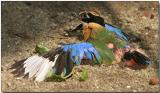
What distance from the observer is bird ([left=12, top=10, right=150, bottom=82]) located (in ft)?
16.3

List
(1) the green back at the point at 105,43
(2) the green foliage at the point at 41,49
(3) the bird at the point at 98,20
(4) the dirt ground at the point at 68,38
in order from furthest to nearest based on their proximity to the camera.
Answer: (3) the bird at the point at 98,20, (2) the green foliage at the point at 41,49, (1) the green back at the point at 105,43, (4) the dirt ground at the point at 68,38

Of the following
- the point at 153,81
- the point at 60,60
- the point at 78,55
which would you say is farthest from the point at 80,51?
the point at 153,81

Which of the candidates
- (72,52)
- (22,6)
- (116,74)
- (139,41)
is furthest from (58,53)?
(22,6)

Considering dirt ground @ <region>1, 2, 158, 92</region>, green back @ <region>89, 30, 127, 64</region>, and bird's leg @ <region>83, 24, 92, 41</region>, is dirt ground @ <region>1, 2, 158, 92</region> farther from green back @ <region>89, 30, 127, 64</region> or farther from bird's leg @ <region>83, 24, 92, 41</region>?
bird's leg @ <region>83, 24, 92, 41</region>

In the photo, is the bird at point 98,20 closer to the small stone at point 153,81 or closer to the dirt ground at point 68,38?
the dirt ground at point 68,38

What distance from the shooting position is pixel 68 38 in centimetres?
576

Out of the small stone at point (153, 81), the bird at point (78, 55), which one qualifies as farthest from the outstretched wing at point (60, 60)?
the small stone at point (153, 81)

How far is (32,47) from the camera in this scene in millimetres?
5520

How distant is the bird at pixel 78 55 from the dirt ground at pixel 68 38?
0.08 m

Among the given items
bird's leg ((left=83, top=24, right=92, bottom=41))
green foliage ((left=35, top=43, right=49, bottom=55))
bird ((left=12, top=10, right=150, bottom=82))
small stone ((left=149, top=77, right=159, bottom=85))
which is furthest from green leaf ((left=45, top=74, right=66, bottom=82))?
small stone ((left=149, top=77, right=159, bottom=85))

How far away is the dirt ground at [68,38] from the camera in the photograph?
194 inches

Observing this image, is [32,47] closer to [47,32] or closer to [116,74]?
[47,32]

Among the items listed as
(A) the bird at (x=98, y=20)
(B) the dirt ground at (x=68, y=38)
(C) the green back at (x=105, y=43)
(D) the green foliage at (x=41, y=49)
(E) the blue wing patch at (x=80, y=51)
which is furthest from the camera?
(A) the bird at (x=98, y=20)

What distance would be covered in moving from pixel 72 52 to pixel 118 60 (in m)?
0.42
